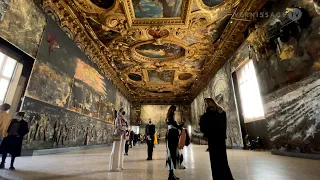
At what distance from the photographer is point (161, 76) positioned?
1933cm

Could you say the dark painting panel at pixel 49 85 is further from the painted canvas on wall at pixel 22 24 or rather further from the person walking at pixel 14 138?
the person walking at pixel 14 138

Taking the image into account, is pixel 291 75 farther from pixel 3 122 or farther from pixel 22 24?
pixel 22 24

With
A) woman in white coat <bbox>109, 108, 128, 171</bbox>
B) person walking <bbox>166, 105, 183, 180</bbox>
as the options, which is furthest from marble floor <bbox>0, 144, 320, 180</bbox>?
person walking <bbox>166, 105, 183, 180</bbox>

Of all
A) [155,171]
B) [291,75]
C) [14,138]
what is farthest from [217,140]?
[291,75]

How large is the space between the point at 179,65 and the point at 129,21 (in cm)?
757

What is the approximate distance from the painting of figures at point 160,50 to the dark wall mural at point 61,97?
4293mm

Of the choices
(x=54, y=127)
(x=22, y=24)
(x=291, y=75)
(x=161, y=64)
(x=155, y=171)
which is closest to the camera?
(x=155, y=171)

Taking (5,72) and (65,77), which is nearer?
(5,72)

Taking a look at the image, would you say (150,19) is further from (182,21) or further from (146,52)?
(146,52)

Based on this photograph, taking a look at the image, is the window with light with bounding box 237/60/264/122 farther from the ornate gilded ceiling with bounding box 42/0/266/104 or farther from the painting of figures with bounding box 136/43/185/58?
the painting of figures with bounding box 136/43/185/58

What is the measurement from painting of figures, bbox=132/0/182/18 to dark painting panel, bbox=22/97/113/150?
671 centimetres

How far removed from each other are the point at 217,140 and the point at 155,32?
31.8 ft

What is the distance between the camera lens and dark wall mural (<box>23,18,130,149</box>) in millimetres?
7160

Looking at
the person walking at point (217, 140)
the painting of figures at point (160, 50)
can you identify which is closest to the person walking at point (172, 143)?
the person walking at point (217, 140)
